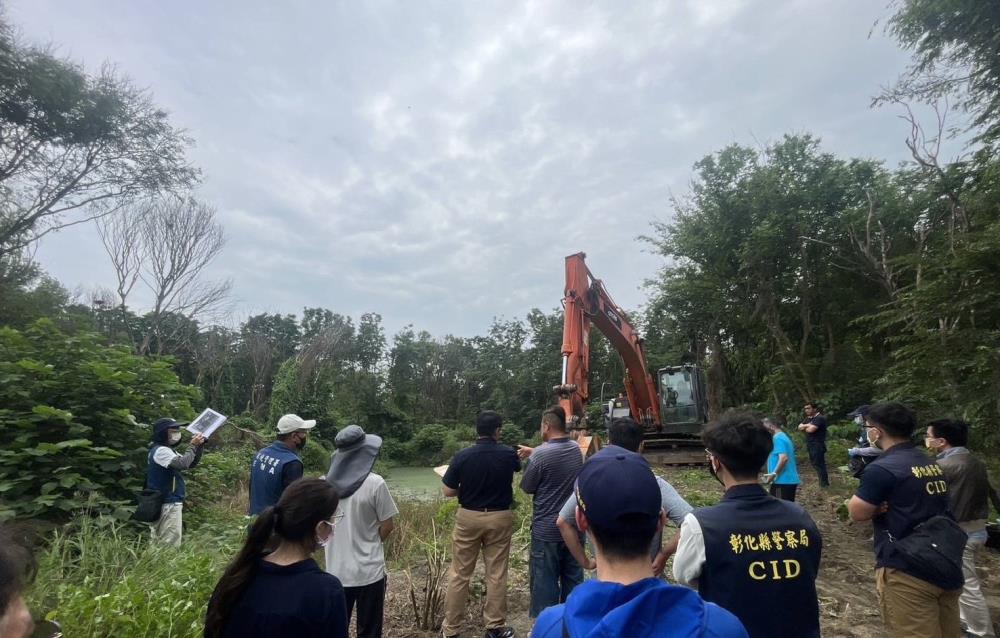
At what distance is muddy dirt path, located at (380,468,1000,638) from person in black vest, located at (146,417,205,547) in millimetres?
2289

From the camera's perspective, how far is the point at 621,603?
1.08 m

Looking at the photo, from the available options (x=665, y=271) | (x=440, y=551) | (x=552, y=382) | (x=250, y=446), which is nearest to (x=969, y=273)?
(x=440, y=551)

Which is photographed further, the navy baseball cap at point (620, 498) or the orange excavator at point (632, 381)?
the orange excavator at point (632, 381)

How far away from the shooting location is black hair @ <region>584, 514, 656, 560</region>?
122 cm

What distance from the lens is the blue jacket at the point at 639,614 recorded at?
102 centimetres

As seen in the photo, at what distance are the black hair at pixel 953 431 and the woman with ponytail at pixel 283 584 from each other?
4.35 metres

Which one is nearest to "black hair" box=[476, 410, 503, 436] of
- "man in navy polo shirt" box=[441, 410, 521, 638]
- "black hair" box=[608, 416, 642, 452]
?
"man in navy polo shirt" box=[441, 410, 521, 638]

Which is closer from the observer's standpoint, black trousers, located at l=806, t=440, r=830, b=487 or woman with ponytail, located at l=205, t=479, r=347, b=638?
woman with ponytail, located at l=205, t=479, r=347, b=638

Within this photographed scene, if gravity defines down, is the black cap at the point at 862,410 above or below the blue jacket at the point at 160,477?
above

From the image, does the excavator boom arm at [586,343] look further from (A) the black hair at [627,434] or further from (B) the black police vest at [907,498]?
(B) the black police vest at [907,498]

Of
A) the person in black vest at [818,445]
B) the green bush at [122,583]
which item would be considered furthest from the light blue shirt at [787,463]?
the green bush at [122,583]

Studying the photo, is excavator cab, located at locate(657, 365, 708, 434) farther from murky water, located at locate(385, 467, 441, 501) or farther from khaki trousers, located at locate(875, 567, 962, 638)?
khaki trousers, located at locate(875, 567, 962, 638)

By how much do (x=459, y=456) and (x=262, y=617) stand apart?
2.37 metres

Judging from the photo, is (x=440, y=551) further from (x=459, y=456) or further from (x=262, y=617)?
(x=262, y=617)
